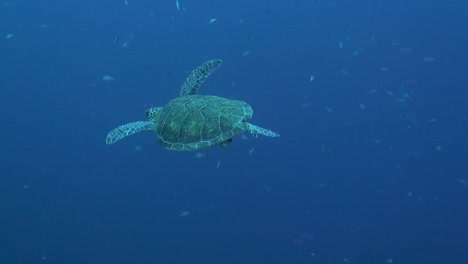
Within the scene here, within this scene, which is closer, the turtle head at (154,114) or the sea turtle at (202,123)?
the sea turtle at (202,123)

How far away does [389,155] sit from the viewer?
12.0 m

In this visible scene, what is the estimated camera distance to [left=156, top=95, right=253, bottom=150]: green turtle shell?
4988 millimetres

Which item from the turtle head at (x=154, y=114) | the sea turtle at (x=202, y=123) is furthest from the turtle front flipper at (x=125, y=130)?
the sea turtle at (x=202, y=123)

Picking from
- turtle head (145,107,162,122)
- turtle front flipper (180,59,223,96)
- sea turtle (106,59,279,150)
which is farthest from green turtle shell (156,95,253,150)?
turtle front flipper (180,59,223,96)

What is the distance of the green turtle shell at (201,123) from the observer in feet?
16.4

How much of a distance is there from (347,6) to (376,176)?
23.7 ft

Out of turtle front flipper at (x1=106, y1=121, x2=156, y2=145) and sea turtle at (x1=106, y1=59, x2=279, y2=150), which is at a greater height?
sea turtle at (x1=106, y1=59, x2=279, y2=150)

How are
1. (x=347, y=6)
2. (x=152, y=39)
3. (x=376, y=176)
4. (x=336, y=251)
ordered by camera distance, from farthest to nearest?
1. (x=152, y=39)
2. (x=347, y=6)
3. (x=376, y=176)
4. (x=336, y=251)

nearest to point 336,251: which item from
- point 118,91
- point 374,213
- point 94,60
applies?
point 374,213

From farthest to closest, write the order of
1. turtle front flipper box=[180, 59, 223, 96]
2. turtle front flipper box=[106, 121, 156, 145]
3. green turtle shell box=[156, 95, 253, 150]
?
1. turtle front flipper box=[180, 59, 223, 96]
2. turtle front flipper box=[106, 121, 156, 145]
3. green turtle shell box=[156, 95, 253, 150]

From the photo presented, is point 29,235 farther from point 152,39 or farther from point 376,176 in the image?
point 376,176

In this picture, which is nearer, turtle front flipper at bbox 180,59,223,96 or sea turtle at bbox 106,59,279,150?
sea turtle at bbox 106,59,279,150

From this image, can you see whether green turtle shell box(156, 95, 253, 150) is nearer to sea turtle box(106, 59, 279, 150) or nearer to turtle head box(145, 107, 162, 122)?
sea turtle box(106, 59, 279, 150)

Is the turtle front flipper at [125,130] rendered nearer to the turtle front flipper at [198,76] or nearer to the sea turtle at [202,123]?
the sea turtle at [202,123]
